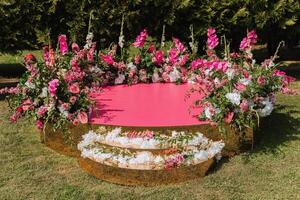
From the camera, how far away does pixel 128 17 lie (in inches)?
440

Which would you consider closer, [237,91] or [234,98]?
[234,98]

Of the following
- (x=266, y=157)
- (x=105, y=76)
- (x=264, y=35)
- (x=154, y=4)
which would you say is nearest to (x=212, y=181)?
Result: (x=266, y=157)

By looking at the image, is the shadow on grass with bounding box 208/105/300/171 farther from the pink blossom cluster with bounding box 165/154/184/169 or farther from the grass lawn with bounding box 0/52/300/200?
the pink blossom cluster with bounding box 165/154/184/169

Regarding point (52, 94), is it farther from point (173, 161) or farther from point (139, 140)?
point (173, 161)

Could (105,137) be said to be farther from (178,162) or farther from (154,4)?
(154,4)

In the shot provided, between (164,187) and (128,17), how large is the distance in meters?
5.65

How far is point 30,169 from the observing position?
7.06m

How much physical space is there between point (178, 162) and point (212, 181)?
1.68ft

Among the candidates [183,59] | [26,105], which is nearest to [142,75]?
[183,59]

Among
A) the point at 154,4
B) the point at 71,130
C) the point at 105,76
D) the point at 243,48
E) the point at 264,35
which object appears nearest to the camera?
the point at 71,130

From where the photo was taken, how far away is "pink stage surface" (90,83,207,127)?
23.3 ft

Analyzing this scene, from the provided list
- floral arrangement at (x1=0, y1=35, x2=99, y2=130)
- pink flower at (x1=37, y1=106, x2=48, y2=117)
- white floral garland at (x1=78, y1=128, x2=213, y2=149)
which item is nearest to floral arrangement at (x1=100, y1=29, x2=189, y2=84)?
floral arrangement at (x1=0, y1=35, x2=99, y2=130)

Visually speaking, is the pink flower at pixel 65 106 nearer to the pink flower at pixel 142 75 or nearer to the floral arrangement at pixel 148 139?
the floral arrangement at pixel 148 139

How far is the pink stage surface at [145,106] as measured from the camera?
7.11 m
